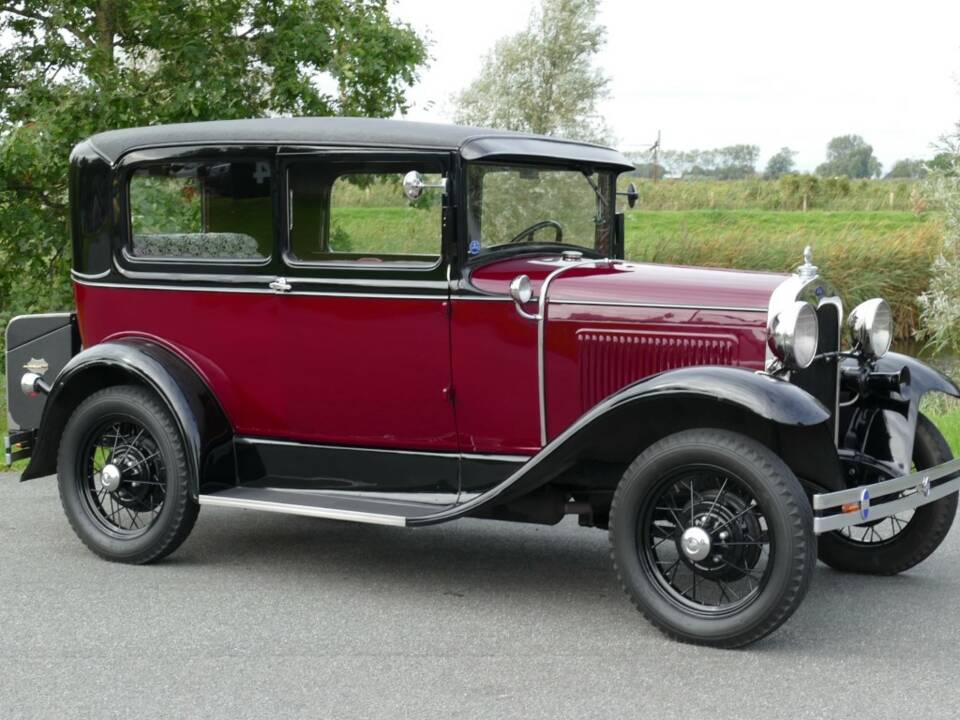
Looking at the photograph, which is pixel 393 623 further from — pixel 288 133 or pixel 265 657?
pixel 288 133

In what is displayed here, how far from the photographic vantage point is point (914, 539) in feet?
16.7

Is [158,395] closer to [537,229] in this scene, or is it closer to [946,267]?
[537,229]

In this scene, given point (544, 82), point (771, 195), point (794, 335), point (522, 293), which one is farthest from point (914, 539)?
point (771, 195)

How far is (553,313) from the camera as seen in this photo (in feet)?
15.5

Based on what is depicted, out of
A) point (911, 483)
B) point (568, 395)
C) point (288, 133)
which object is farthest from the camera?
point (288, 133)

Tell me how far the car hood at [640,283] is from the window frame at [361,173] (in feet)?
0.67

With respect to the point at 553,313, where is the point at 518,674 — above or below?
below

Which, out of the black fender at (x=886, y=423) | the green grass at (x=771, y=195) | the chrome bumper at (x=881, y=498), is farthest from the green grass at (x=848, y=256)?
the chrome bumper at (x=881, y=498)

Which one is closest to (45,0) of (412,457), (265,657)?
(412,457)

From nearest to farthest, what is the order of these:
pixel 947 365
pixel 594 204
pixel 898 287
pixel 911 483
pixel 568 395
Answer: pixel 911 483, pixel 568 395, pixel 594 204, pixel 947 365, pixel 898 287

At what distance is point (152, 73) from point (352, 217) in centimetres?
893

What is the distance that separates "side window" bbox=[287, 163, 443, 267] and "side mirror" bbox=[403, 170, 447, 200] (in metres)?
0.20

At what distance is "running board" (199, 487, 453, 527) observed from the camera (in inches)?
188

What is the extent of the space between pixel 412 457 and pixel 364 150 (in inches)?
50.9
